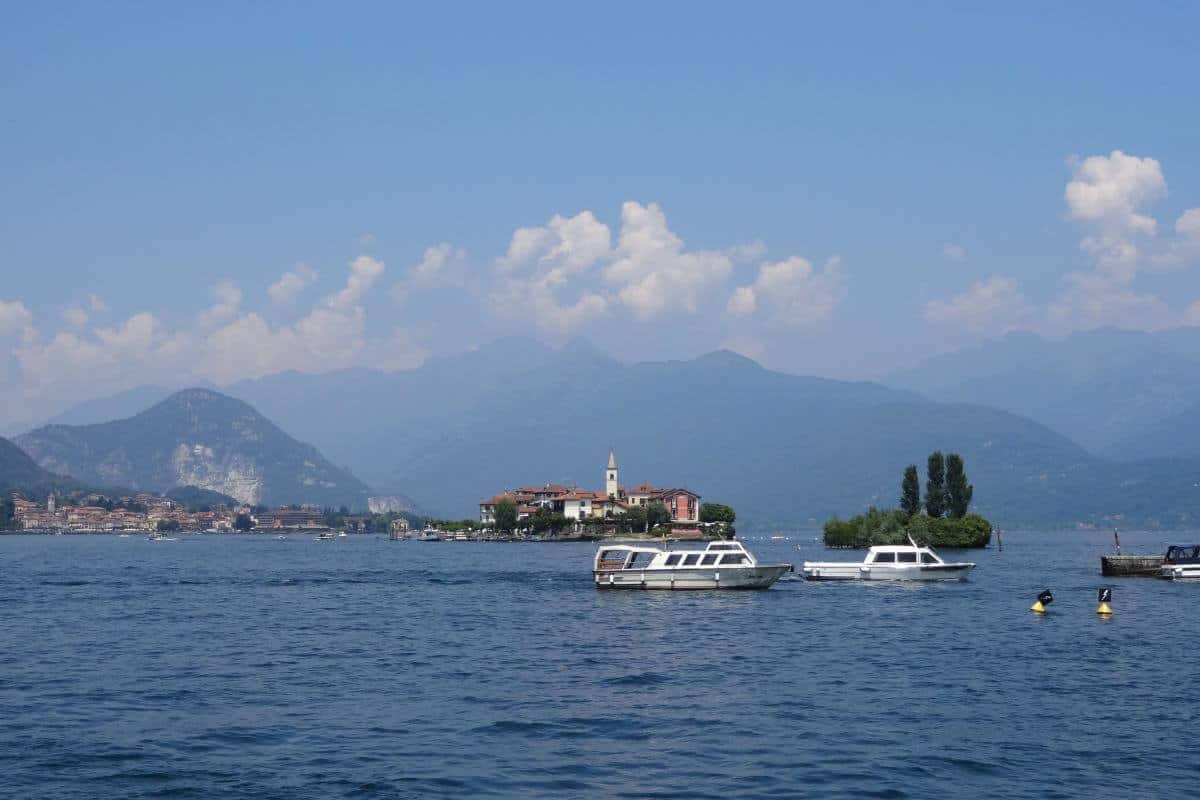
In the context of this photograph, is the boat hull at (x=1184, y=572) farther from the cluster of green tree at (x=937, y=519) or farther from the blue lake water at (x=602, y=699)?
the cluster of green tree at (x=937, y=519)

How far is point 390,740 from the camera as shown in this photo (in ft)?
114

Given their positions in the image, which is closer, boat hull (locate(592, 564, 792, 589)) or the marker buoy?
the marker buoy

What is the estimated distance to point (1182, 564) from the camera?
327 feet

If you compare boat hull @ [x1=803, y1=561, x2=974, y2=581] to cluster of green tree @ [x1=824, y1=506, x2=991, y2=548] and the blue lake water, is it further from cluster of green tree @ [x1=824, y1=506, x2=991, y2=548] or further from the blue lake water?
cluster of green tree @ [x1=824, y1=506, x2=991, y2=548]

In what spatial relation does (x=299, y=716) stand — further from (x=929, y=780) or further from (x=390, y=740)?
(x=929, y=780)

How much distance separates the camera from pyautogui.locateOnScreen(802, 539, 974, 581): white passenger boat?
97.5 metres

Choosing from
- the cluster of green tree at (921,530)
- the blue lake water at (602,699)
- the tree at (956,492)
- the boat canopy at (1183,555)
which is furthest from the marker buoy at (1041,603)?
the tree at (956,492)

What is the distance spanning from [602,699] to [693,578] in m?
46.7

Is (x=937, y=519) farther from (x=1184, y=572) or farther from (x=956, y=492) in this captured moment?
(x=1184, y=572)

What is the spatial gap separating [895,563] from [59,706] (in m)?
69.9

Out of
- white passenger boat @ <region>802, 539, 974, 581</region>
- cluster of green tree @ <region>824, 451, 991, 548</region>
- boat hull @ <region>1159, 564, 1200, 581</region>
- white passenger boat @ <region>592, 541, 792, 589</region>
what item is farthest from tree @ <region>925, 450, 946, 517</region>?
white passenger boat @ <region>592, 541, 792, 589</region>

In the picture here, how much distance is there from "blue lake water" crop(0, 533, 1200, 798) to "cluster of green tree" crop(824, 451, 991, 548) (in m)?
101

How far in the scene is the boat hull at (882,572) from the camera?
97438 mm

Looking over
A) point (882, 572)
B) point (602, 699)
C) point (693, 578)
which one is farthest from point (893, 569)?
point (602, 699)
